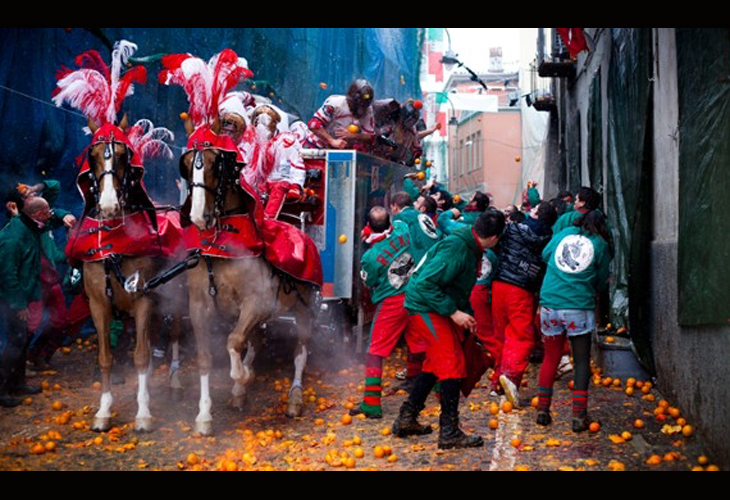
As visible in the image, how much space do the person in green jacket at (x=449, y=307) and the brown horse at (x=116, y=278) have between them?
8.66 feet

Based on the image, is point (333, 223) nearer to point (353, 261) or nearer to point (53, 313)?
point (353, 261)

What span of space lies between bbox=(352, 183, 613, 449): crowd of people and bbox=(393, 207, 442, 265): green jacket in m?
0.01

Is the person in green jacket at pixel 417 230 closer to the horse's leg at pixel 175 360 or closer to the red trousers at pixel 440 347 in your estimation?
the red trousers at pixel 440 347

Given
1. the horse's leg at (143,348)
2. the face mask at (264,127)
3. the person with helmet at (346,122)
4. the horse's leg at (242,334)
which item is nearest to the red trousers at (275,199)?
the face mask at (264,127)

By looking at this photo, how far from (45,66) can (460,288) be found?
700cm

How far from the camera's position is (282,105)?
15586 millimetres

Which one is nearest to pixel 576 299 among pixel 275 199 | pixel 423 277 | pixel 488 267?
pixel 423 277

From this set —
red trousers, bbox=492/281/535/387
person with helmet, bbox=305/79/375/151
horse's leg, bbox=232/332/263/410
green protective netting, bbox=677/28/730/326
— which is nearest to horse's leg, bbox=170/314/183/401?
horse's leg, bbox=232/332/263/410

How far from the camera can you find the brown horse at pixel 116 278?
6.73 m

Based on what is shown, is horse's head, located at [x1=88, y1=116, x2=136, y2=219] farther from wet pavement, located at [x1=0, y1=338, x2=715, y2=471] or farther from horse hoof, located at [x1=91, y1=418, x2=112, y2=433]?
wet pavement, located at [x1=0, y1=338, x2=715, y2=471]

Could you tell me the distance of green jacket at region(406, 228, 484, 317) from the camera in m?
6.25

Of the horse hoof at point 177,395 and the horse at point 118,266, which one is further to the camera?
the horse hoof at point 177,395

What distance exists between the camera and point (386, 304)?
782cm
